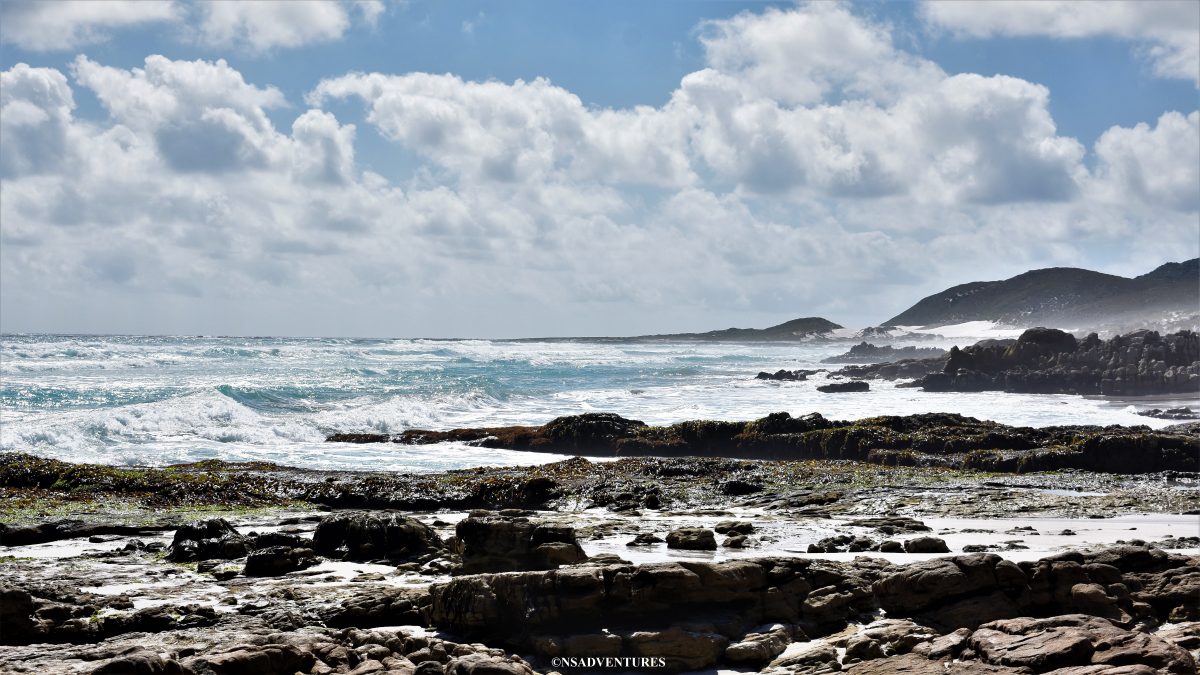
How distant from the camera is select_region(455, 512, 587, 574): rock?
12.7 meters

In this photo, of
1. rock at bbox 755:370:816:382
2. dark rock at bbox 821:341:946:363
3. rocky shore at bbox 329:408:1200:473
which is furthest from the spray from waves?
dark rock at bbox 821:341:946:363

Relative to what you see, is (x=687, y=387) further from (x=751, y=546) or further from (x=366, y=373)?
(x=751, y=546)

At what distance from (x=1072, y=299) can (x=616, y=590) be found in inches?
6523

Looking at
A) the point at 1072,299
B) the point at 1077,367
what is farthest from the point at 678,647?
the point at 1072,299

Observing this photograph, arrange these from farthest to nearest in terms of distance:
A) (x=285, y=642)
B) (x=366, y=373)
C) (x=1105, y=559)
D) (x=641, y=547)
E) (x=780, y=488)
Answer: (x=366, y=373)
(x=780, y=488)
(x=641, y=547)
(x=1105, y=559)
(x=285, y=642)

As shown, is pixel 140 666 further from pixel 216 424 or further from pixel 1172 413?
pixel 1172 413

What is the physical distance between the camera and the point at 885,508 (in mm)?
18828

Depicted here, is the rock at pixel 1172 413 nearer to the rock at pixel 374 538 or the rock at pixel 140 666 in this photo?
the rock at pixel 374 538

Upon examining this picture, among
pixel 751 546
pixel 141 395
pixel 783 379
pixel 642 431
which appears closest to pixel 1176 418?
pixel 642 431

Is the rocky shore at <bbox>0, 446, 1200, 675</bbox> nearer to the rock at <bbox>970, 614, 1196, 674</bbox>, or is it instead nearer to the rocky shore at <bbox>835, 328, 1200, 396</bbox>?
the rock at <bbox>970, 614, 1196, 674</bbox>

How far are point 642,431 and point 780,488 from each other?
31.1ft

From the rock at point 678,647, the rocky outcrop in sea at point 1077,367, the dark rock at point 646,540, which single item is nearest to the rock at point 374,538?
the dark rock at point 646,540

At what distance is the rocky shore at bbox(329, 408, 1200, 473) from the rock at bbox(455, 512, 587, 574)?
617 inches

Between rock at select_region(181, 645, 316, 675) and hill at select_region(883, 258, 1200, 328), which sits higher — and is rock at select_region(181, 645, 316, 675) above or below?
below
